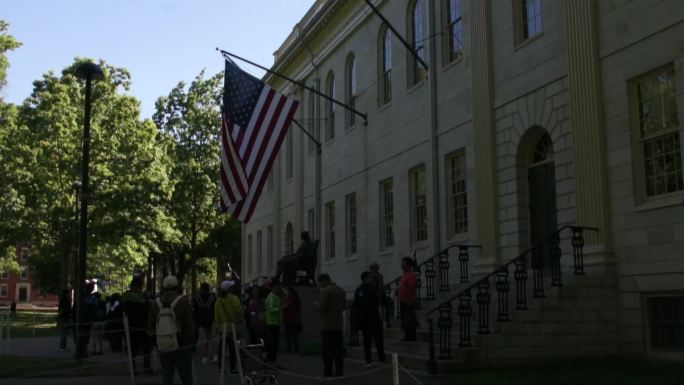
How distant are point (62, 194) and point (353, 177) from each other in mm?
18600

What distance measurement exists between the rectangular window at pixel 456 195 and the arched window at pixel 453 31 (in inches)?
110

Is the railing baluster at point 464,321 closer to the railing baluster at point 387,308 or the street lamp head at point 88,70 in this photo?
the railing baluster at point 387,308

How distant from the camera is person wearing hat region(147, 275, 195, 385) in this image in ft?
35.9

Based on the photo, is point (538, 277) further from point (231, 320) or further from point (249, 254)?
point (249, 254)

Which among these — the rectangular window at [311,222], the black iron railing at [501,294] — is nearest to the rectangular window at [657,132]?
the black iron railing at [501,294]

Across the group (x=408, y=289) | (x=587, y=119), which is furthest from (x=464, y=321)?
(x=587, y=119)

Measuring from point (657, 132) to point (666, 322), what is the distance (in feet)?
11.0

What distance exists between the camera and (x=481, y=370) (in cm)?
1322

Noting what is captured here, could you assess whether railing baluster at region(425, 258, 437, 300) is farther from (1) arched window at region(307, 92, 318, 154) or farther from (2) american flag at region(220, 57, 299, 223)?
(1) arched window at region(307, 92, 318, 154)

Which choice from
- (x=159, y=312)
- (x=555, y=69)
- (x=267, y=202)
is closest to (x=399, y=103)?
(x=555, y=69)

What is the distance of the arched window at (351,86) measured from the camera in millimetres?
29312

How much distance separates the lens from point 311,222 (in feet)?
111

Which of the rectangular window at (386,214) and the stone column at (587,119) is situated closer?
the stone column at (587,119)

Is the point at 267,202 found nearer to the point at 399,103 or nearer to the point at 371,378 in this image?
the point at 399,103
